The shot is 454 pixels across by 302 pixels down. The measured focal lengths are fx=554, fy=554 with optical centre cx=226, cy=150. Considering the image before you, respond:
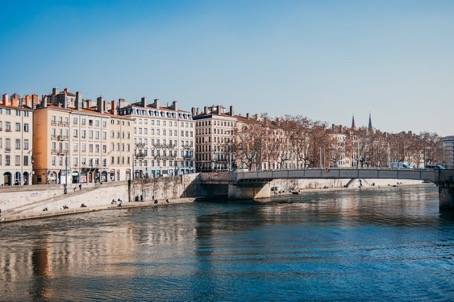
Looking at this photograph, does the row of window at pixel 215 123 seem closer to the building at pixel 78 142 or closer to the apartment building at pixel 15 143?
the building at pixel 78 142

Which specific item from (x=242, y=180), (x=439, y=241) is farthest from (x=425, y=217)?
(x=242, y=180)

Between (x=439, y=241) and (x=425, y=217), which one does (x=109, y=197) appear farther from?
(x=439, y=241)

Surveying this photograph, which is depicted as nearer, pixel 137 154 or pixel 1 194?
pixel 1 194

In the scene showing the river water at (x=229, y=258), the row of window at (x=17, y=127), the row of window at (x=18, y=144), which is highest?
the row of window at (x=17, y=127)

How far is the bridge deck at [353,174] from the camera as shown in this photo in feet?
226

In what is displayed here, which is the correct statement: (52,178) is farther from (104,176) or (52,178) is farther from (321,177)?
(321,177)

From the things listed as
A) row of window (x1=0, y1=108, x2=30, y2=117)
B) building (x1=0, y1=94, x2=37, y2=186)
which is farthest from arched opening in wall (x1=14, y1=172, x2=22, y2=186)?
row of window (x1=0, y1=108, x2=30, y2=117)

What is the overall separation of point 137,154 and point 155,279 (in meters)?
74.5

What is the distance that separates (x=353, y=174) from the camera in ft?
261

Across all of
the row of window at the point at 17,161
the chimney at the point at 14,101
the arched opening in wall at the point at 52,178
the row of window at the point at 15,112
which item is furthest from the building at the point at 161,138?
the row of window at the point at 17,161

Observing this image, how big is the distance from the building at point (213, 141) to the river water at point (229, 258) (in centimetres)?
6494

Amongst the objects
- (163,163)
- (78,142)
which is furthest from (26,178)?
(163,163)

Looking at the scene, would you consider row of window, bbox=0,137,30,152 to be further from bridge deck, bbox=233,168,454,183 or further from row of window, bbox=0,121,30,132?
bridge deck, bbox=233,168,454,183

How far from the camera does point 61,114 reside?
8331cm
